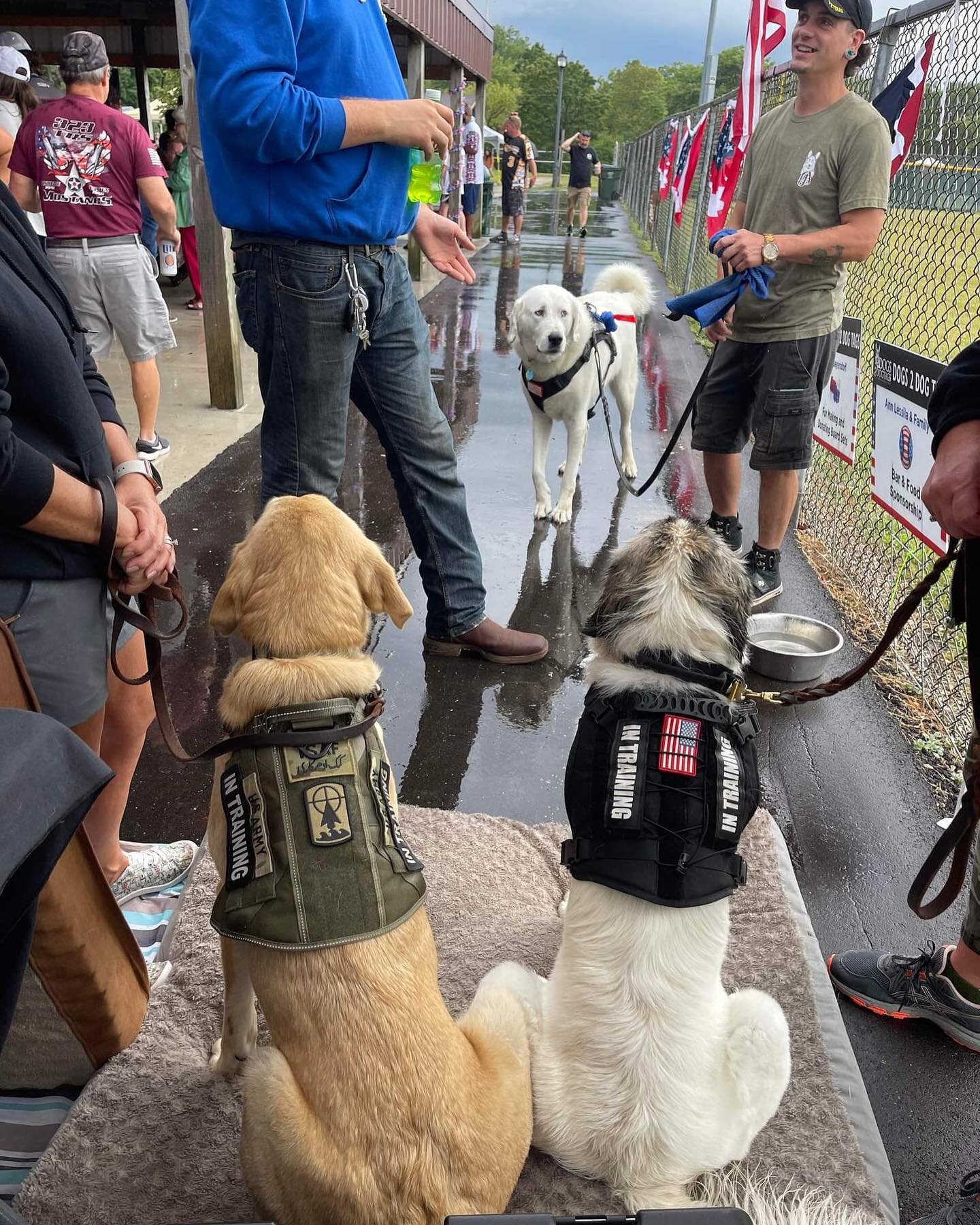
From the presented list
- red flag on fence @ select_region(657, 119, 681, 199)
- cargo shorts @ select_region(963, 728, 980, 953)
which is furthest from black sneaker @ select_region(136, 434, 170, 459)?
red flag on fence @ select_region(657, 119, 681, 199)

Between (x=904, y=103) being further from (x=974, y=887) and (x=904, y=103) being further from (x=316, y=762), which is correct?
(x=316, y=762)

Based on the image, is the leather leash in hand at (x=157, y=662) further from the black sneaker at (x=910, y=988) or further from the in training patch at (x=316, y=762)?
the black sneaker at (x=910, y=988)

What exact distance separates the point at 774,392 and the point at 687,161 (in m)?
10.8

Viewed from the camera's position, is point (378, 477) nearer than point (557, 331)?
No

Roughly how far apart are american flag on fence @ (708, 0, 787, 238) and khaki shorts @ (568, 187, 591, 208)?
14.4m

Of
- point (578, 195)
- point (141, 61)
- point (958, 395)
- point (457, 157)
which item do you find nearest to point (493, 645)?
point (958, 395)

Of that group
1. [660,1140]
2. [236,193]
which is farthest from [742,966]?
[236,193]

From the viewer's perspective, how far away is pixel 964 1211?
1.80 m

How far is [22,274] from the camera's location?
5.69 feet

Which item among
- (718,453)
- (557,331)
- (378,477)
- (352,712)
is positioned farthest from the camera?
(378,477)

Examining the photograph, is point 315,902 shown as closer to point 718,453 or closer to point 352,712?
point 352,712

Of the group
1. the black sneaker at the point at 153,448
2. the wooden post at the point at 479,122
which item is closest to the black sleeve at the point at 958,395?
the black sneaker at the point at 153,448

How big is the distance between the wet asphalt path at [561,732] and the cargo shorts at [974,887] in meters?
0.36

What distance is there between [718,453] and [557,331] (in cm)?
133
